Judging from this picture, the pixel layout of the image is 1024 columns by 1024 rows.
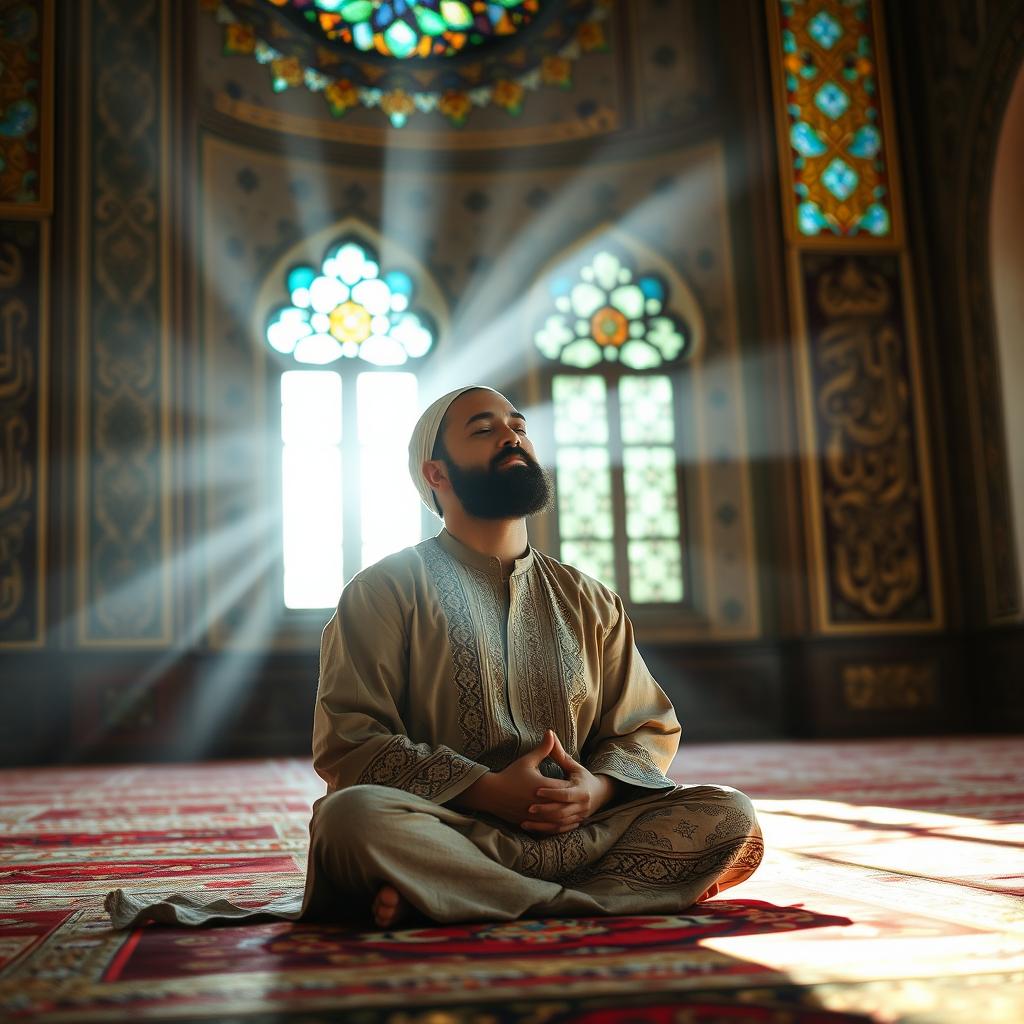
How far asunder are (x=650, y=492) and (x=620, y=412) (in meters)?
0.59

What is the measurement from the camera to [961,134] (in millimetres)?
7844

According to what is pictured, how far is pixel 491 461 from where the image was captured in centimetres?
221

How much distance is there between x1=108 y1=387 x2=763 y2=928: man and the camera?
190 cm

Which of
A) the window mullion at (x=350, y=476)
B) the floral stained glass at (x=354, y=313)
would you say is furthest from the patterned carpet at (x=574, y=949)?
the floral stained glass at (x=354, y=313)

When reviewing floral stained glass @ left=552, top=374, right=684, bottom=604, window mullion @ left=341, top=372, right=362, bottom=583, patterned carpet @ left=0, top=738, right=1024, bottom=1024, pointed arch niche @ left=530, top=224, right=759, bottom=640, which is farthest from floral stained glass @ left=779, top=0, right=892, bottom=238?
patterned carpet @ left=0, top=738, right=1024, bottom=1024

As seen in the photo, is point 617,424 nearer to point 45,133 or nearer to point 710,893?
point 45,133

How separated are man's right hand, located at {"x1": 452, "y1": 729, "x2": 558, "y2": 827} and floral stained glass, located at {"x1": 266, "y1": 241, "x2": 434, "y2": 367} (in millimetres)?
6734

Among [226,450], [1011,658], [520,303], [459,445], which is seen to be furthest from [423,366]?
[459,445]

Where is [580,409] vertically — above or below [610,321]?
below

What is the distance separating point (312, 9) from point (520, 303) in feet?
8.46

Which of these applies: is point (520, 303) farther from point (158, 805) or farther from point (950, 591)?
point (158, 805)

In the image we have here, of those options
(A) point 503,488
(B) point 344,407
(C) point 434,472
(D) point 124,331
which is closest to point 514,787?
(A) point 503,488

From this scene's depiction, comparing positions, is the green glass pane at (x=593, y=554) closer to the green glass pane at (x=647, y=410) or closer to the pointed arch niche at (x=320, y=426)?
the green glass pane at (x=647, y=410)

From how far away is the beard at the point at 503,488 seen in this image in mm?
2195
